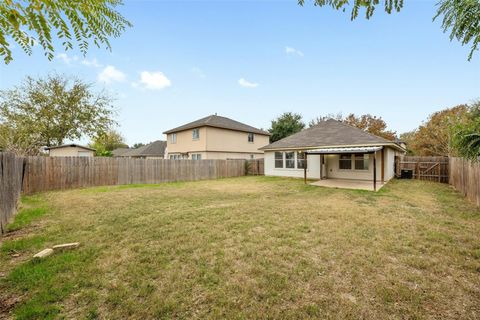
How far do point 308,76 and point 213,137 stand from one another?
10.5m

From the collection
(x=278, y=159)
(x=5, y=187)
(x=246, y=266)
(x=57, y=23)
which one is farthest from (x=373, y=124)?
(x=5, y=187)

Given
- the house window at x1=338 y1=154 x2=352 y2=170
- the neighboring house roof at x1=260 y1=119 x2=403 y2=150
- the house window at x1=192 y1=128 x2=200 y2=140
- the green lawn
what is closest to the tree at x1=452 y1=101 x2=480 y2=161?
the green lawn

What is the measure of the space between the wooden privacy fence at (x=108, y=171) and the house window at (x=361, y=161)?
33.6 ft

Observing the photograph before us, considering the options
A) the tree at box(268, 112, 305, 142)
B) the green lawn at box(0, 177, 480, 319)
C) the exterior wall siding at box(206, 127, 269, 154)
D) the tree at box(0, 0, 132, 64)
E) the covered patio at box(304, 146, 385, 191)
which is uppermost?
the tree at box(268, 112, 305, 142)

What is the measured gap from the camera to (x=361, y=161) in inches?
566

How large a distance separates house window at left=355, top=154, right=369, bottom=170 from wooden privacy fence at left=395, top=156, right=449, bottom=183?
4.75m

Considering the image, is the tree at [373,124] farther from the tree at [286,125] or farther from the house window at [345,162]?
the house window at [345,162]

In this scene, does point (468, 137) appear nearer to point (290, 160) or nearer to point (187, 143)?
point (290, 160)

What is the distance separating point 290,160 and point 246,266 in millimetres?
14696

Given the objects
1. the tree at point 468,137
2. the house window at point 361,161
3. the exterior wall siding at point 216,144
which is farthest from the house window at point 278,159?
the tree at point 468,137

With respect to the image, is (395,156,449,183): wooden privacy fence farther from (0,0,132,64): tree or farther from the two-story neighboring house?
(0,0,132,64): tree

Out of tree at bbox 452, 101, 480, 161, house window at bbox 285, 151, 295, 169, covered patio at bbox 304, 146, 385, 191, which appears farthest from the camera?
house window at bbox 285, 151, 295, 169

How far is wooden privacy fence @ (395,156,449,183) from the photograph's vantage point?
14.7 meters

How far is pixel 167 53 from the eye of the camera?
1339cm
